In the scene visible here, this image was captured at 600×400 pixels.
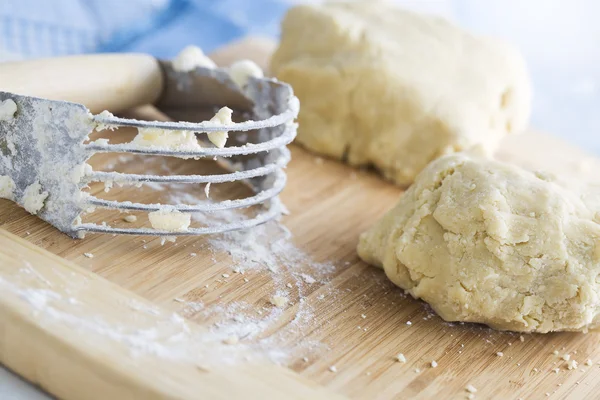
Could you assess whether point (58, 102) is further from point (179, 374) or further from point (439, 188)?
point (439, 188)

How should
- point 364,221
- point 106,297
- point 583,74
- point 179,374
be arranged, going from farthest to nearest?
point 583,74 < point 364,221 < point 106,297 < point 179,374

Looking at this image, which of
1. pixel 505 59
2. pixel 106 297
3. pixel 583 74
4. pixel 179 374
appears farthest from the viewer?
pixel 583 74

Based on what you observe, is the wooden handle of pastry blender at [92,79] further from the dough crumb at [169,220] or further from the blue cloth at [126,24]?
the blue cloth at [126,24]

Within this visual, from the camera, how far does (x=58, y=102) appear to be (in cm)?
128

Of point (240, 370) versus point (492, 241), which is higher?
point (492, 241)

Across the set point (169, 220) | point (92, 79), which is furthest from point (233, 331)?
point (92, 79)

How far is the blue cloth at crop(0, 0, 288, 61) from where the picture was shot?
2.23m

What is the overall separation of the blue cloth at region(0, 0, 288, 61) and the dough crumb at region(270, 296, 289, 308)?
4.09 feet

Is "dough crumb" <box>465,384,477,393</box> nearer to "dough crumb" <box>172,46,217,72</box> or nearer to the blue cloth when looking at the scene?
"dough crumb" <box>172,46,217,72</box>

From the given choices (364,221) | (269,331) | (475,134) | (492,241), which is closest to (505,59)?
(475,134)

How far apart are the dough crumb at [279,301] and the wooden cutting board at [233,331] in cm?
1

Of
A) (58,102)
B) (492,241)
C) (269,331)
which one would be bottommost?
(269,331)

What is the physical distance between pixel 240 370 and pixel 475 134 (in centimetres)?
98

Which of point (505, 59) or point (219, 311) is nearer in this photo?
point (219, 311)
